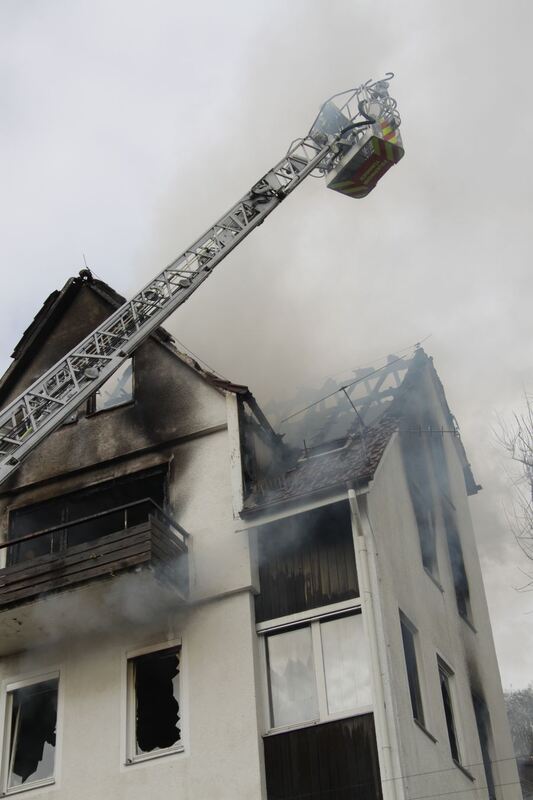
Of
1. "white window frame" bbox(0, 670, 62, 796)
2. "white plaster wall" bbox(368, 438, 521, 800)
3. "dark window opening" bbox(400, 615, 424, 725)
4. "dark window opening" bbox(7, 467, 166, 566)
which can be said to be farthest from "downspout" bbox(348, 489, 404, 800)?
"white window frame" bbox(0, 670, 62, 796)

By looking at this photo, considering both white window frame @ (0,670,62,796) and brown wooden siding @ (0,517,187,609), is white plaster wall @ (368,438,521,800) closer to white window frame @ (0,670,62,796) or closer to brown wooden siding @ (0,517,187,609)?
brown wooden siding @ (0,517,187,609)

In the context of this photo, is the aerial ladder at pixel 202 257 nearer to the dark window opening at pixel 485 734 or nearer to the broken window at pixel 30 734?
the broken window at pixel 30 734

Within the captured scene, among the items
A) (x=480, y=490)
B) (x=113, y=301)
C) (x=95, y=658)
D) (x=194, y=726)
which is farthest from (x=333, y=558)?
(x=480, y=490)

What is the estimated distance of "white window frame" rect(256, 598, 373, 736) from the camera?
563 inches

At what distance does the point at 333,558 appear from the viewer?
15469 mm

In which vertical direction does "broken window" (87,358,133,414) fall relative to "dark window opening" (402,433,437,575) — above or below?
above

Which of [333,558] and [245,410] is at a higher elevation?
[245,410]

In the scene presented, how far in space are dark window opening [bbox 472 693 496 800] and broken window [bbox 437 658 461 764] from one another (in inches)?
70.3

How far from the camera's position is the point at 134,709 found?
15.6 m

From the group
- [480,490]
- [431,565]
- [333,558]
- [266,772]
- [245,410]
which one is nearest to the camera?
[266,772]

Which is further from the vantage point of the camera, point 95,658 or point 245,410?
point 245,410

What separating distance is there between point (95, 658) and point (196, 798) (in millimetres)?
2954

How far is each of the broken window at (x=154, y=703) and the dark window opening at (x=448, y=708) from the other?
4405 millimetres

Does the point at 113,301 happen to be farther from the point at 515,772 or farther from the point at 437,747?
the point at 515,772
